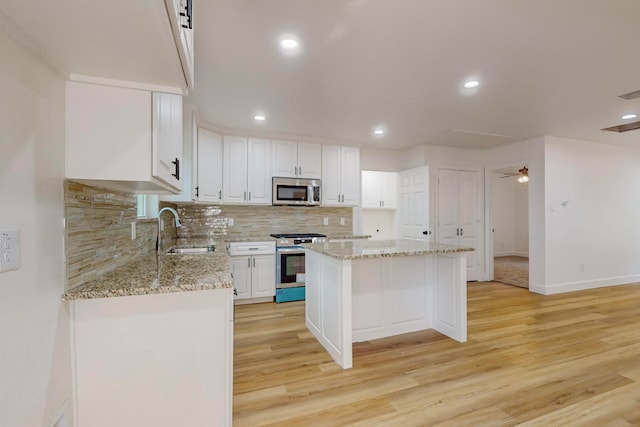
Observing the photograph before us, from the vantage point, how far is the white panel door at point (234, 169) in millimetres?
4008

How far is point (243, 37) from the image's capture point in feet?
6.37

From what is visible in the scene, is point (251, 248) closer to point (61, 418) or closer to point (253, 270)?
point (253, 270)

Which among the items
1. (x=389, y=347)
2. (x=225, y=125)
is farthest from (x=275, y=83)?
(x=389, y=347)

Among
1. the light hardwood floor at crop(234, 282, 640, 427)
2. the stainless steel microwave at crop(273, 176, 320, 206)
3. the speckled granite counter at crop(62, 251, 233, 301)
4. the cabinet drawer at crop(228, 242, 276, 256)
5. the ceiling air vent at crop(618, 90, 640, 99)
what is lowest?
the light hardwood floor at crop(234, 282, 640, 427)

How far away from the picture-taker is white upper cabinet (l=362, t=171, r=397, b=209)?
5836mm

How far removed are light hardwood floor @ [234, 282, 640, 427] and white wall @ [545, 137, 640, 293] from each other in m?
1.34

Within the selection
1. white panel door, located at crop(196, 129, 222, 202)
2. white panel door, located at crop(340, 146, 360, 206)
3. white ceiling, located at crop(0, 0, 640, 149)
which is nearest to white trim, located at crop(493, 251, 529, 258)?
white ceiling, located at crop(0, 0, 640, 149)

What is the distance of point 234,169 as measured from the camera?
4059mm

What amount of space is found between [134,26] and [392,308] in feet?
9.15

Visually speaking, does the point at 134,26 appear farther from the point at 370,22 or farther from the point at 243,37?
the point at 370,22

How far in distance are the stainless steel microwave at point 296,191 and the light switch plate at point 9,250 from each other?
3253mm

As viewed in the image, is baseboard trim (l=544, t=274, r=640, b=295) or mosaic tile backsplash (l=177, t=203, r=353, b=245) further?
baseboard trim (l=544, t=274, r=640, b=295)

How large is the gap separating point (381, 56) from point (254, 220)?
3024 millimetres

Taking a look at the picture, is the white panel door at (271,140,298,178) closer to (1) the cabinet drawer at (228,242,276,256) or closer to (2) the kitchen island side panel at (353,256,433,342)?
(1) the cabinet drawer at (228,242,276,256)
